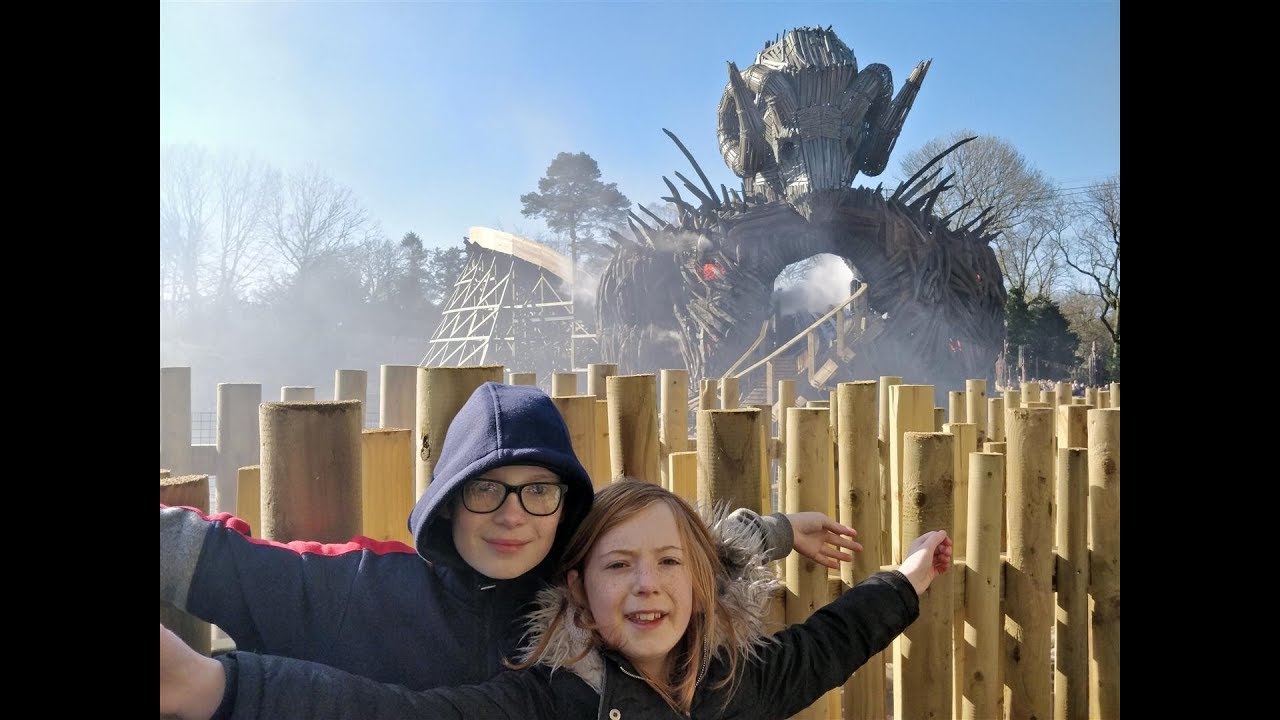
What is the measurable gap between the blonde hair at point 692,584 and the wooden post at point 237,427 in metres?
1.59

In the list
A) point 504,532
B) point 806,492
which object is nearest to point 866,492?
point 806,492

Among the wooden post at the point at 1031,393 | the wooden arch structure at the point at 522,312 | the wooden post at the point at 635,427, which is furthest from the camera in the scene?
the wooden arch structure at the point at 522,312

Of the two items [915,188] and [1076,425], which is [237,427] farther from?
[915,188]

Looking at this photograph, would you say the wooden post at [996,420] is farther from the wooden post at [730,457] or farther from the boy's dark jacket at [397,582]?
the boy's dark jacket at [397,582]

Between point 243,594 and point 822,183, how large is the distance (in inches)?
600

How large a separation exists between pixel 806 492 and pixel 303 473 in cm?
119

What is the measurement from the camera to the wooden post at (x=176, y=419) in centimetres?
235

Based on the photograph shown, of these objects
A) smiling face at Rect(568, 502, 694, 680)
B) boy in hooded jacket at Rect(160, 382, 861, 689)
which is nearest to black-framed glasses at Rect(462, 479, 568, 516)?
boy in hooded jacket at Rect(160, 382, 861, 689)

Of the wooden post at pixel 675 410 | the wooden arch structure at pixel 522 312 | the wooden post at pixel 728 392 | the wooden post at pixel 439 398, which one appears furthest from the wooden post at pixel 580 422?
the wooden arch structure at pixel 522 312
